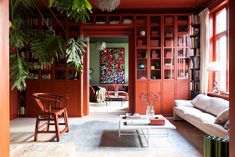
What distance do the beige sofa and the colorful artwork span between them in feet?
19.8

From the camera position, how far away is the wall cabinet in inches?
258

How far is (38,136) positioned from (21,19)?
237 cm

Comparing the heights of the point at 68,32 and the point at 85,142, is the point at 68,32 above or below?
above

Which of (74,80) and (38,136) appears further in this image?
(74,80)

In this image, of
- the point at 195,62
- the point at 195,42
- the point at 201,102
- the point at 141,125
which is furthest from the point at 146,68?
the point at 141,125

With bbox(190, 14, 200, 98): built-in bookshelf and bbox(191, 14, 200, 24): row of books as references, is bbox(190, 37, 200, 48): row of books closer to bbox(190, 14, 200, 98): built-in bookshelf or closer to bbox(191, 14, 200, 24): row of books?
bbox(190, 14, 200, 98): built-in bookshelf

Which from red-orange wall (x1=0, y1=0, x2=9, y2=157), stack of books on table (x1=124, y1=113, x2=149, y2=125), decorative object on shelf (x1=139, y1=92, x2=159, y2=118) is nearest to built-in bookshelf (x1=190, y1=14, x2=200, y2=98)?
decorative object on shelf (x1=139, y1=92, x2=159, y2=118)

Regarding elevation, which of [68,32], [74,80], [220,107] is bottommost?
[220,107]

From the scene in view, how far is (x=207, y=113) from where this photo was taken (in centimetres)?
488

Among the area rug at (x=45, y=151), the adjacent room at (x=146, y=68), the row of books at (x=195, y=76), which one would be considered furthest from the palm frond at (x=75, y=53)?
the row of books at (x=195, y=76)

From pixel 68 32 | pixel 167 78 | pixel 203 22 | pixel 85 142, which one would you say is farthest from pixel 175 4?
pixel 85 142

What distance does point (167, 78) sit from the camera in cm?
665

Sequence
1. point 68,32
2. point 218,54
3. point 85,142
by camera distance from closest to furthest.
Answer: point 85,142 < point 218,54 < point 68,32

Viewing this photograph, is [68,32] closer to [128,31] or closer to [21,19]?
[128,31]
